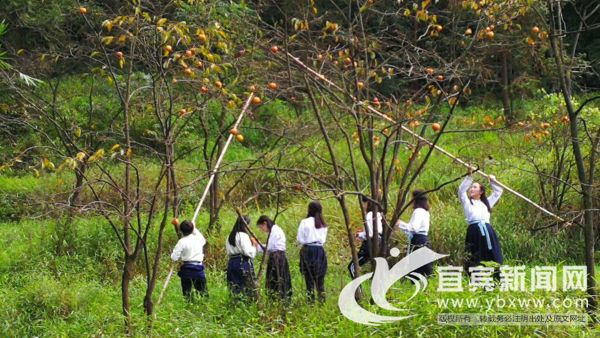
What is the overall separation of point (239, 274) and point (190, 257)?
51 centimetres

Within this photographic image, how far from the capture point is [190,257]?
28.3 ft

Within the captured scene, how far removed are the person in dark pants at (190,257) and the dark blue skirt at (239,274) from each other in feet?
1.03

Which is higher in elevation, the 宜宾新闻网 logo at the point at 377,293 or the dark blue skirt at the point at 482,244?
the dark blue skirt at the point at 482,244

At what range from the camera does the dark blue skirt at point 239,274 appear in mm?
8316

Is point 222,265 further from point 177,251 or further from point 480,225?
point 480,225

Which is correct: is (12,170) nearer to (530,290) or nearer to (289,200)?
(289,200)

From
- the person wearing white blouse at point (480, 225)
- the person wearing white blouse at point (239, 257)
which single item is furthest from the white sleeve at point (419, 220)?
the person wearing white blouse at point (239, 257)

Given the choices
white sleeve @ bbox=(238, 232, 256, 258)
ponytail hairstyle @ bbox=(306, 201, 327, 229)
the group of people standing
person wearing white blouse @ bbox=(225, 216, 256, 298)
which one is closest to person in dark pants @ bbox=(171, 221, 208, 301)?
the group of people standing

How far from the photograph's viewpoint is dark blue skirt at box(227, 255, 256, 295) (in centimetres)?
832

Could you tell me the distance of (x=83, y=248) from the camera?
11227 millimetres

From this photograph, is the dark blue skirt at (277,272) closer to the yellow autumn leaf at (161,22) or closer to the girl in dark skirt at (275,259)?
the girl in dark skirt at (275,259)

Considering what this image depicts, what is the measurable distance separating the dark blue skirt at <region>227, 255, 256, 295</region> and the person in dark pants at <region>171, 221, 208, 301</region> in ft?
1.03

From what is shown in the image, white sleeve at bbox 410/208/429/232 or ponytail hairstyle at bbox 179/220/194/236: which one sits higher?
white sleeve at bbox 410/208/429/232

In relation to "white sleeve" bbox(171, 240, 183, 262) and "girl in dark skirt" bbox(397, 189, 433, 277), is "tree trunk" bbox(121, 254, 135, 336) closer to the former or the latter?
"white sleeve" bbox(171, 240, 183, 262)
